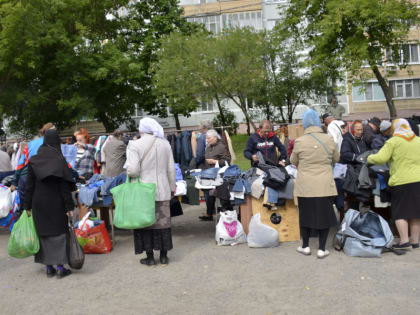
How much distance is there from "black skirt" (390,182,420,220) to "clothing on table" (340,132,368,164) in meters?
1.02

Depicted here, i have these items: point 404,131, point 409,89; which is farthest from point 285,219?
point 409,89

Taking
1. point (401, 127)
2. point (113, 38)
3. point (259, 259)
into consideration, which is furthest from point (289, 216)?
point (113, 38)

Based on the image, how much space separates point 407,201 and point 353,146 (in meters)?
1.37

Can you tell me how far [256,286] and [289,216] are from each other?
81.1 inches

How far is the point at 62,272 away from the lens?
591cm

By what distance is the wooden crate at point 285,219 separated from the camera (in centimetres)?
711

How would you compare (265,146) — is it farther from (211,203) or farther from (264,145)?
(211,203)

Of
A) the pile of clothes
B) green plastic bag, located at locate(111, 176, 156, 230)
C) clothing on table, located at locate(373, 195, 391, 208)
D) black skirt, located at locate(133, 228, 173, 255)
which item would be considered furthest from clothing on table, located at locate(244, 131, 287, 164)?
green plastic bag, located at locate(111, 176, 156, 230)

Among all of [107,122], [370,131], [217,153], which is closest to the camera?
[370,131]

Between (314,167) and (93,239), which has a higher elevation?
(314,167)

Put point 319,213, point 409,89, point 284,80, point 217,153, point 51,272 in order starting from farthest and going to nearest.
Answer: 1. point 409,89
2. point 284,80
3. point 217,153
4. point 319,213
5. point 51,272

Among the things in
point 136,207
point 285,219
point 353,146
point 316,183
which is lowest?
point 285,219

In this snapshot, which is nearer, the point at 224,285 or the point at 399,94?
the point at 224,285

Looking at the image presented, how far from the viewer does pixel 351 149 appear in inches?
287
